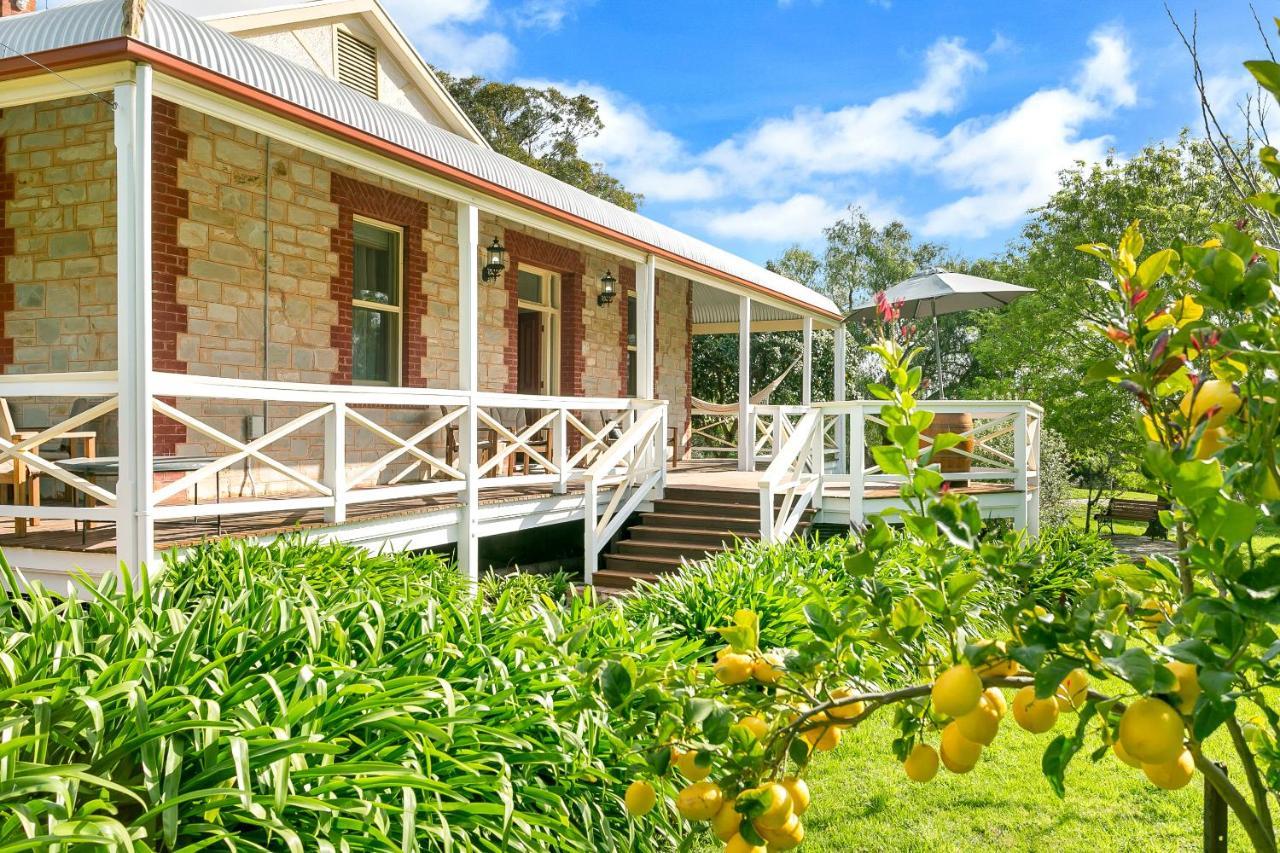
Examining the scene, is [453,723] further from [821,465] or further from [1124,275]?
[821,465]

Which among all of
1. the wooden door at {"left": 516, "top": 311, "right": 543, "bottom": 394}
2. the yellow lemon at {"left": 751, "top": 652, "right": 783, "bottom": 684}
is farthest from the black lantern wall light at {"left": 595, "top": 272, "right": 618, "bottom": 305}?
the yellow lemon at {"left": 751, "top": 652, "right": 783, "bottom": 684}

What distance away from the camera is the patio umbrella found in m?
12.8

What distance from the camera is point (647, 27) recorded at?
4344 centimetres

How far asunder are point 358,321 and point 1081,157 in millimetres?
15538

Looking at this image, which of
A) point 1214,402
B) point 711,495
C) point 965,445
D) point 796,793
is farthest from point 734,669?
point 965,445

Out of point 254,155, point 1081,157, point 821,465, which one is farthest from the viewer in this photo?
point 1081,157

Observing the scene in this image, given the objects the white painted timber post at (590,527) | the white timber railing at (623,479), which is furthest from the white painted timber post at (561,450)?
the white painted timber post at (590,527)

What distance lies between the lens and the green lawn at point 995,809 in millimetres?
3824

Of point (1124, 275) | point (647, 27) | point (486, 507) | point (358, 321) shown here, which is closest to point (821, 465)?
point (486, 507)

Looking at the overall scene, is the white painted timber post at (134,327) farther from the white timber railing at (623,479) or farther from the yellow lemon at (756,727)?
the yellow lemon at (756,727)

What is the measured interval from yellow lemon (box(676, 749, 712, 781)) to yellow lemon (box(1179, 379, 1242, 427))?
808mm

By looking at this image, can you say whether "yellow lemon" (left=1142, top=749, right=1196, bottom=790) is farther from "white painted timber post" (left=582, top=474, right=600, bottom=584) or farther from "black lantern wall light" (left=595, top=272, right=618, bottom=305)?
"black lantern wall light" (left=595, top=272, right=618, bottom=305)

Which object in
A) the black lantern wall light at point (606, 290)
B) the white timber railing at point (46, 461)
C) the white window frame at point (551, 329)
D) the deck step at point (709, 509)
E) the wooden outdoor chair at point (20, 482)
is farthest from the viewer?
the black lantern wall light at point (606, 290)

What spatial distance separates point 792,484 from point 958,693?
8.30 metres
